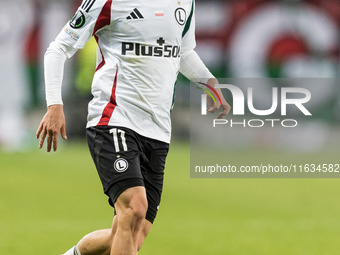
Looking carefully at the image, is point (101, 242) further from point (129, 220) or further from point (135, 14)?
point (135, 14)

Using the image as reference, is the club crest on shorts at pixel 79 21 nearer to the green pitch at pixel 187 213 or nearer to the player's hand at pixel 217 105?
the player's hand at pixel 217 105

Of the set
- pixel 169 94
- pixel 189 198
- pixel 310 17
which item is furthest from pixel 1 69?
pixel 169 94

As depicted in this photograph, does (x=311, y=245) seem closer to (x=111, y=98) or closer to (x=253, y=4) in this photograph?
(x=111, y=98)

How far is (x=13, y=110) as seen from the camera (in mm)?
18578

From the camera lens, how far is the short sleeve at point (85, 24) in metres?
4.86

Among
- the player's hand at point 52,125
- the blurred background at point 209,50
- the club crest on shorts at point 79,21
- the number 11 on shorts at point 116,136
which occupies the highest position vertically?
the club crest on shorts at point 79,21

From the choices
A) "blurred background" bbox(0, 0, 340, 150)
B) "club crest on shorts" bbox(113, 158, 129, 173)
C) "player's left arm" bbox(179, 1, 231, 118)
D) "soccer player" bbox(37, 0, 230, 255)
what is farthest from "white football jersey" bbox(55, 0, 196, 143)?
"blurred background" bbox(0, 0, 340, 150)

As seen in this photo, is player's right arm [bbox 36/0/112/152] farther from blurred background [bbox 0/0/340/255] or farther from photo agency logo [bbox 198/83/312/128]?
photo agency logo [bbox 198/83/312/128]

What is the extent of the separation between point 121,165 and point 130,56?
0.71 meters

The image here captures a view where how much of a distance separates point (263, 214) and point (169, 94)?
4.90 metres

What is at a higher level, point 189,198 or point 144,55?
point 144,55

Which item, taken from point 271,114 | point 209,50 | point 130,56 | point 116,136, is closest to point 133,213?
point 116,136

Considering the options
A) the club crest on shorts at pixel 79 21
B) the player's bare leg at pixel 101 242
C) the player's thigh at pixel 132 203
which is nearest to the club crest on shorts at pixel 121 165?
the player's thigh at pixel 132 203

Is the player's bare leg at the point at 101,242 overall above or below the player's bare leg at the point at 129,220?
below
